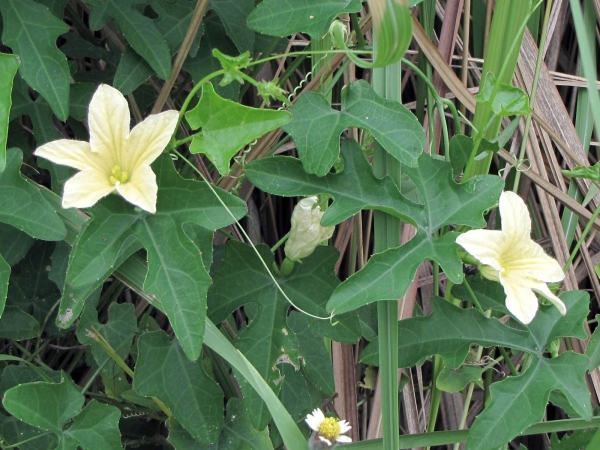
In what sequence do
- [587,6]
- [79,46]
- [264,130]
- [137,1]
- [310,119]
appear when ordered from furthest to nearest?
[587,6]
[79,46]
[137,1]
[310,119]
[264,130]

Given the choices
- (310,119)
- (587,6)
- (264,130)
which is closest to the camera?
(264,130)

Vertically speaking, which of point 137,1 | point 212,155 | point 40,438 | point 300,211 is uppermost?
point 137,1

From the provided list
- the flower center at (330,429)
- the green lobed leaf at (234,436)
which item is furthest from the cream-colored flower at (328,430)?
the green lobed leaf at (234,436)

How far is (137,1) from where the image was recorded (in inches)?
47.2

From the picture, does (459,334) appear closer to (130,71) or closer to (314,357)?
(314,357)

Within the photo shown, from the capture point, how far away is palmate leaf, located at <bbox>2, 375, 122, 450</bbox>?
43.1 inches

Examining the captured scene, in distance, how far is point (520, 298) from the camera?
993 mm

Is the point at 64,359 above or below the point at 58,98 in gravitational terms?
below

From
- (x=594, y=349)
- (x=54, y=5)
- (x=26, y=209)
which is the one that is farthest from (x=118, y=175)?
(x=594, y=349)

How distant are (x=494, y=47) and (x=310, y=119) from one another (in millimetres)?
408

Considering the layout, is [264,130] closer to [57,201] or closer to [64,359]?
[57,201]

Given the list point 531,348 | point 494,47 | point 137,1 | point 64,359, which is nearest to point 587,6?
point 494,47

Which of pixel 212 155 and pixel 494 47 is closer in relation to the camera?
pixel 212 155

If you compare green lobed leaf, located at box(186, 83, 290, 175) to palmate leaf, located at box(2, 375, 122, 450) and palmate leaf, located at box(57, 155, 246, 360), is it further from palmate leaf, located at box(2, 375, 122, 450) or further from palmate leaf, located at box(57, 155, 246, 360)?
palmate leaf, located at box(2, 375, 122, 450)
